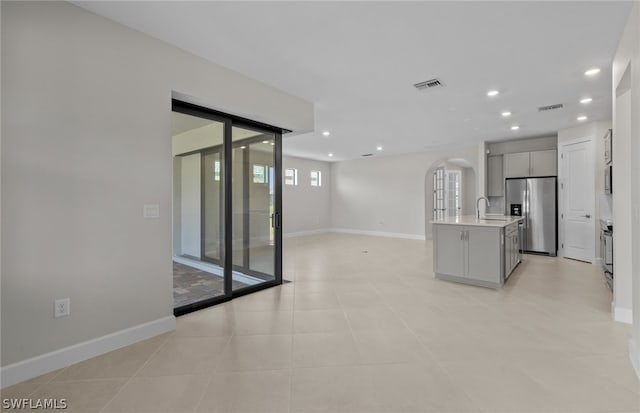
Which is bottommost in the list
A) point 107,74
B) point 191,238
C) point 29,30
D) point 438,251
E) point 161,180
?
point 438,251

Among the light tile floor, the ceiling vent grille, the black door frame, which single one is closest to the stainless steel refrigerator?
the light tile floor

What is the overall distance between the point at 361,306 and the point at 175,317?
199cm

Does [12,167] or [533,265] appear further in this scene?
[533,265]

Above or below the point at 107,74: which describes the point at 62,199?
below

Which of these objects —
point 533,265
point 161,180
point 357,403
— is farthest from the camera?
point 533,265

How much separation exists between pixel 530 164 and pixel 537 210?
42.1 inches

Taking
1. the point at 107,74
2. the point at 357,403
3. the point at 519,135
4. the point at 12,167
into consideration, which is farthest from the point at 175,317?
the point at 519,135

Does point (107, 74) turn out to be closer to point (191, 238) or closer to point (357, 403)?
point (191, 238)

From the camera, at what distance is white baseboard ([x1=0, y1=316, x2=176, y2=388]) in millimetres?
1947

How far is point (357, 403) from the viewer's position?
69.0 inches

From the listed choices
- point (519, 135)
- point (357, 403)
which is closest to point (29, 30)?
point (357, 403)

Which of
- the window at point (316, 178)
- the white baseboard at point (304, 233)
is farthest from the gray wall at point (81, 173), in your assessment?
the window at point (316, 178)

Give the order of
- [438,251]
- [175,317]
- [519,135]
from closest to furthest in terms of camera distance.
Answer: [175,317], [438,251], [519,135]

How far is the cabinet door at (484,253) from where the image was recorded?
3875 millimetres
